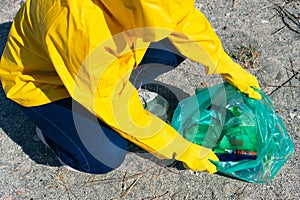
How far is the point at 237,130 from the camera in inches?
69.8

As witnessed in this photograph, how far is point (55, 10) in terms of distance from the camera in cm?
125

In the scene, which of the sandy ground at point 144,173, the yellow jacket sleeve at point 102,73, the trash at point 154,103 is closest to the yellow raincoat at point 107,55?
the yellow jacket sleeve at point 102,73

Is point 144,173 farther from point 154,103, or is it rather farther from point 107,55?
point 107,55

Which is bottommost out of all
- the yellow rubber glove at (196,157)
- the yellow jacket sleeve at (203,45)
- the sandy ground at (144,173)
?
the sandy ground at (144,173)

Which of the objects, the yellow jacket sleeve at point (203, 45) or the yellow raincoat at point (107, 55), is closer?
the yellow raincoat at point (107, 55)

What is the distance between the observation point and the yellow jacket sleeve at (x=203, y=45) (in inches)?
55.5

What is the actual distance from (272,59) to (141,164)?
0.63 metres

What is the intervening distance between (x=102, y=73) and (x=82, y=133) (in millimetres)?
324

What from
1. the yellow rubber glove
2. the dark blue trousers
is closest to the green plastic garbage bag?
the yellow rubber glove

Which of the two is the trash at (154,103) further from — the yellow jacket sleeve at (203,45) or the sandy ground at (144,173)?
the yellow jacket sleeve at (203,45)

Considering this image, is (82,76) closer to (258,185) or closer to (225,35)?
(258,185)

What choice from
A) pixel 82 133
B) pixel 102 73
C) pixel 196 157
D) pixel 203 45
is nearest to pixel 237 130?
pixel 196 157

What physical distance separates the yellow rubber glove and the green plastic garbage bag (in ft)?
0.11

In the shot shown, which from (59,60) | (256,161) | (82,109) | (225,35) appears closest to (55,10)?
(59,60)
